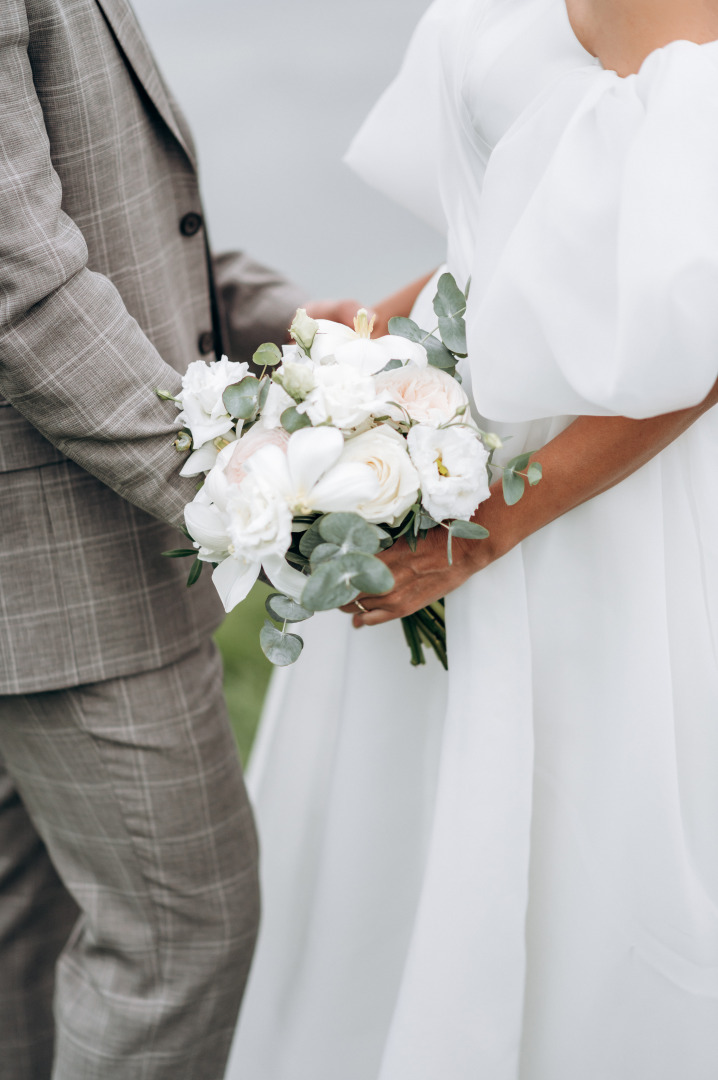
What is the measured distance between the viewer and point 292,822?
1.51m

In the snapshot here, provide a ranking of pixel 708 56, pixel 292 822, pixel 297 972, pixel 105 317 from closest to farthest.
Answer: pixel 708 56 → pixel 105 317 → pixel 297 972 → pixel 292 822

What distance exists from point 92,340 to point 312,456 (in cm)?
30

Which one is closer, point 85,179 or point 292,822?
point 85,179

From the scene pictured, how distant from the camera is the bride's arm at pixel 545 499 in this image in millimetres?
875

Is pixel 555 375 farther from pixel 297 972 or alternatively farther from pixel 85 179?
pixel 297 972

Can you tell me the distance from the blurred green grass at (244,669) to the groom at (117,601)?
87cm

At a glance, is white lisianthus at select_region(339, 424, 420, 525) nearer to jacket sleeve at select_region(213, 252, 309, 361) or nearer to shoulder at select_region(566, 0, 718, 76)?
Answer: shoulder at select_region(566, 0, 718, 76)

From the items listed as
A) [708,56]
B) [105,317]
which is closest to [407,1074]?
[105,317]

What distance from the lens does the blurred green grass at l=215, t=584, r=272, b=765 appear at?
218 cm

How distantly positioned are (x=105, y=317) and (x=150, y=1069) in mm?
961

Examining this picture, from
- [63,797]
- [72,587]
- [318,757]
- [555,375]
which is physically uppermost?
[555,375]

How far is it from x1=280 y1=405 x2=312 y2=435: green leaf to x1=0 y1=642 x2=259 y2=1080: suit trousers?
0.48 meters

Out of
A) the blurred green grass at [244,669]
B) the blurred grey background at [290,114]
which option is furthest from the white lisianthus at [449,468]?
the blurred grey background at [290,114]

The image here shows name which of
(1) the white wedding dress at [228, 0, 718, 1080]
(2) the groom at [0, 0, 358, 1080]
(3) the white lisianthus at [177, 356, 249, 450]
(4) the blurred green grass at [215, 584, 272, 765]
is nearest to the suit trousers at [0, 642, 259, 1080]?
(2) the groom at [0, 0, 358, 1080]
